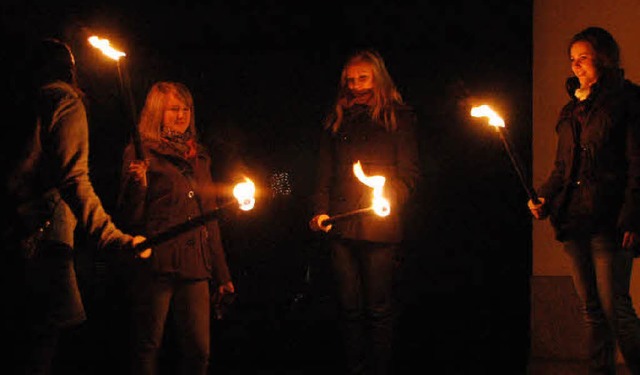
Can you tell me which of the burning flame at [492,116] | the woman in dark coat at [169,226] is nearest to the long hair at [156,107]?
the woman in dark coat at [169,226]

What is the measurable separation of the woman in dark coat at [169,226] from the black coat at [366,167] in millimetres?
868

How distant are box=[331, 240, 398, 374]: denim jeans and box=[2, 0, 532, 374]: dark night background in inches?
37.4

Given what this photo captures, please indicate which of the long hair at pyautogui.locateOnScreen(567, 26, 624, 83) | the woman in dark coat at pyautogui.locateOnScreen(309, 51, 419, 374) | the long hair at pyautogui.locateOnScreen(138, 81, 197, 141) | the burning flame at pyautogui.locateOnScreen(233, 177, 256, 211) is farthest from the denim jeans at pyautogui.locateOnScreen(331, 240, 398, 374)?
the long hair at pyautogui.locateOnScreen(567, 26, 624, 83)

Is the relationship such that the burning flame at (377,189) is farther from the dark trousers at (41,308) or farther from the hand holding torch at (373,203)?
the dark trousers at (41,308)

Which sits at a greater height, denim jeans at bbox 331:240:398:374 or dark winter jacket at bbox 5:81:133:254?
dark winter jacket at bbox 5:81:133:254

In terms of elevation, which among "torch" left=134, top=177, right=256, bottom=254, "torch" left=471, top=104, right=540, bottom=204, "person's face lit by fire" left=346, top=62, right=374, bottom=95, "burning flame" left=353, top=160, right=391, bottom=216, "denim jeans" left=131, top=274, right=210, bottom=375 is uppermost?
"person's face lit by fire" left=346, top=62, right=374, bottom=95

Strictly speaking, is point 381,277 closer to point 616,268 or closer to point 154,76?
point 616,268

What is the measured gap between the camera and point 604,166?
4.27 m

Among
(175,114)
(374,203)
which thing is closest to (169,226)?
(175,114)

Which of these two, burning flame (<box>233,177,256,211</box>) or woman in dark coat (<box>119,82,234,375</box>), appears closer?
burning flame (<box>233,177,256,211</box>)

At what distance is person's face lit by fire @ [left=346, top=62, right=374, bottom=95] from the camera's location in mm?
5012

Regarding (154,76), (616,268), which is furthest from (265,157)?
(616,268)

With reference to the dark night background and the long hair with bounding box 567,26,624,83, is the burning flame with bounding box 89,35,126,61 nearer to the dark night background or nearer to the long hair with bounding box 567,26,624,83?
the dark night background

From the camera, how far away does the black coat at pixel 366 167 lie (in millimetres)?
4827
